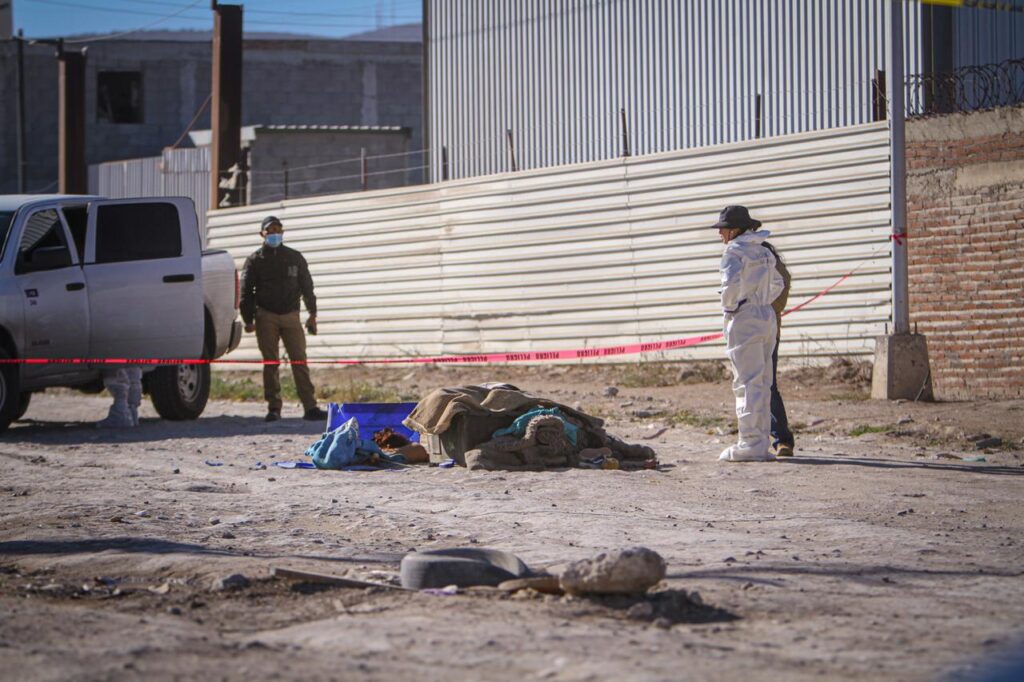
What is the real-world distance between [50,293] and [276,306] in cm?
233

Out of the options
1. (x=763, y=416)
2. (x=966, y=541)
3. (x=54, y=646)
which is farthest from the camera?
(x=763, y=416)

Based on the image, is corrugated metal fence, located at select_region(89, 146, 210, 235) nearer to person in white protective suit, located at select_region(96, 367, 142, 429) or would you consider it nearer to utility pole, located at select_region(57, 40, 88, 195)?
utility pole, located at select_region(57, 40, 88, 195)

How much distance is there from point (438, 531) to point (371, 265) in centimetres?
1434

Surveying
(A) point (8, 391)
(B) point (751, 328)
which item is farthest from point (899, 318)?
(A) point (8, 391)

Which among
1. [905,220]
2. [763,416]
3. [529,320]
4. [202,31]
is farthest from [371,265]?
[202,31]

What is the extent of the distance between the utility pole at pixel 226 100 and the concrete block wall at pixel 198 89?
13.0m

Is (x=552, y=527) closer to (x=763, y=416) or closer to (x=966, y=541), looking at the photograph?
(x=966, y=541)

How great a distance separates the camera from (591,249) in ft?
59.5

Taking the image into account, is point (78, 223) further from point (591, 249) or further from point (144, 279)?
point (591, 249)

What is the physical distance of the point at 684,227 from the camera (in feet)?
55.5

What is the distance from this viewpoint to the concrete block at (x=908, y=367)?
1317 centimetres

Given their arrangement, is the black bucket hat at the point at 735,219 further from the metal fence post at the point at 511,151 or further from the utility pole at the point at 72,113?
the utility pole at the point at 72,113

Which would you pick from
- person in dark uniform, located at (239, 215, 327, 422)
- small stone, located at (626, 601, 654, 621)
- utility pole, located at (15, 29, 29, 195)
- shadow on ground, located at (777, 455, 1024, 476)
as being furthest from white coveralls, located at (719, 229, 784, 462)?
utility pole, located at (15, 29, 29, 195)

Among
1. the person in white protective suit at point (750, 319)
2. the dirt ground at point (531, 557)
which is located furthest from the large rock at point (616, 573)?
the person in white protective suit at point (750, 319)
